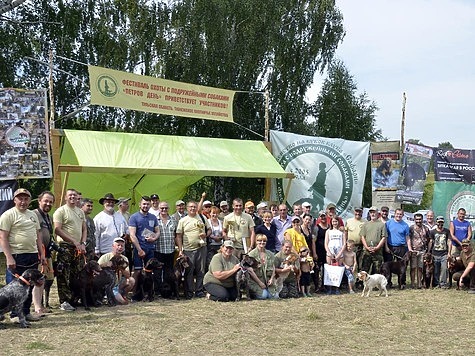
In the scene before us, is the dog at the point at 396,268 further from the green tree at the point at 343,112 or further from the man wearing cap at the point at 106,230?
the green tree at the point at 343,112

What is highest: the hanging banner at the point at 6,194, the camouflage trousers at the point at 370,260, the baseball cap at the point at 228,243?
the hanging banner at the point at 6,194

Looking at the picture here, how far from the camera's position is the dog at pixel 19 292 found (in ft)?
21.7

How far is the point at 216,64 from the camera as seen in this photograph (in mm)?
19156

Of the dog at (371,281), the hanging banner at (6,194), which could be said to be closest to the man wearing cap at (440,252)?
the dog at (371,281)

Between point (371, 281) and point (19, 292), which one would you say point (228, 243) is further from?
point (19, 292)

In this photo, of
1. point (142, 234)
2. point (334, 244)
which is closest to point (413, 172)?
point (334, 244)

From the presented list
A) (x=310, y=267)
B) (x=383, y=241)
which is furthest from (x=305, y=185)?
(x=310, y=267)

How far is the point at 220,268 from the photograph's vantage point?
9.26 metres

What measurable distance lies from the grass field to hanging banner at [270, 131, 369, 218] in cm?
495

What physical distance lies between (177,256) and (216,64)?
415 inches

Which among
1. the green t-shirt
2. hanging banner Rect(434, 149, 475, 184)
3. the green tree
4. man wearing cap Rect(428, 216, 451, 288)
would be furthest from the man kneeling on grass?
the green tree

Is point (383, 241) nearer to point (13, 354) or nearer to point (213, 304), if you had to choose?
point (213, 304)

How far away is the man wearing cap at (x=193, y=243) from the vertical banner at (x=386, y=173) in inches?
255

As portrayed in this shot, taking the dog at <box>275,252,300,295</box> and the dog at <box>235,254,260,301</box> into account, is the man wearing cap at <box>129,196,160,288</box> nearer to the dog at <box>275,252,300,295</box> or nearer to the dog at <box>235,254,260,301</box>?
the dog at <box>235,254,260,301</box>
